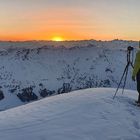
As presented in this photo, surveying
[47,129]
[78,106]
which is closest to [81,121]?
[47,129]

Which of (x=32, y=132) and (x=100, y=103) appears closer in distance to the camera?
(x=32, y=132)

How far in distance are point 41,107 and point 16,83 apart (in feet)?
593

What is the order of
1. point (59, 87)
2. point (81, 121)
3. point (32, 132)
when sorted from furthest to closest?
point (59, 87), point (81, 121), point (32, 132)

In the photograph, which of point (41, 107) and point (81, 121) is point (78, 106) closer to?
point (41, 107)

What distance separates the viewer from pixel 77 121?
1170cm

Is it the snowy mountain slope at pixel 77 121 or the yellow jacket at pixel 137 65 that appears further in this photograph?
the yellow jacket at pixel 137 65

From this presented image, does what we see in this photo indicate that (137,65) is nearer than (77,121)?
No

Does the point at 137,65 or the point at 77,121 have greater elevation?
the point at 137,65

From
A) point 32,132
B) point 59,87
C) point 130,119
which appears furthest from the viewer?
point 59,87

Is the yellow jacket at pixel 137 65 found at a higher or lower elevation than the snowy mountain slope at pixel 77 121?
higher

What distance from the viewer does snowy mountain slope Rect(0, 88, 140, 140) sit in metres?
10.3

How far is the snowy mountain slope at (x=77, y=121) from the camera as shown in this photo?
1027 centimetres

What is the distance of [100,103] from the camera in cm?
1452

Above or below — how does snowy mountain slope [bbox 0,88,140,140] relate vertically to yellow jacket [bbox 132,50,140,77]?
below
